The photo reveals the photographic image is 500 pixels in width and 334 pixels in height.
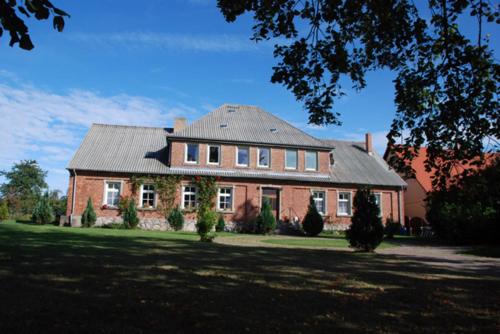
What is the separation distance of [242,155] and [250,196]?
9.44 feet

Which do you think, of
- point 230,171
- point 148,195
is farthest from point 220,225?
point 148,195

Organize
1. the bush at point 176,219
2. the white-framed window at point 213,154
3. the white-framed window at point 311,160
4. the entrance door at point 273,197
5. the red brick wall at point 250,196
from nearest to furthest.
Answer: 1. the bush at point 176,219
2. the red brick wall at point 250,196
3. the white-framed window at point 213,154
4. the entrance door at point 273,197
5. the white-framed window at point 311,160

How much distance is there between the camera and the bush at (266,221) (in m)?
25.4

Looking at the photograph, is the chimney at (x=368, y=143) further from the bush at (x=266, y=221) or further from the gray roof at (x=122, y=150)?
the gray roof at (x=122, y=150)

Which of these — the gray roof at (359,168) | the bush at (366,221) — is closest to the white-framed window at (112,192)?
the gray roof at (359,168)

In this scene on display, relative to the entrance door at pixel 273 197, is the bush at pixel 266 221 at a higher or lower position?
lower

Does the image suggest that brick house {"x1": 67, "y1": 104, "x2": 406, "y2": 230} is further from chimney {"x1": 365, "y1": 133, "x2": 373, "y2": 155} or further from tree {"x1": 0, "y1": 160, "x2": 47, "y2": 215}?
tree {"x1": 0, "y1": 160, "x2": 47, "y2": 215}

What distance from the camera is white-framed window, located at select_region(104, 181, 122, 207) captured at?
87.3 ft

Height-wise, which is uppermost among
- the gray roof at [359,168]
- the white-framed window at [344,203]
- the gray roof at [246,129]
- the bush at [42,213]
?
the gray roof at [246,129]

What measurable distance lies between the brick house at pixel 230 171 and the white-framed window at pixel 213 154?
67 millimetres

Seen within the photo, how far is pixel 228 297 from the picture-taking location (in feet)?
18.9

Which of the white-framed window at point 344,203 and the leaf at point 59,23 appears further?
the white-framed window at point 344,203

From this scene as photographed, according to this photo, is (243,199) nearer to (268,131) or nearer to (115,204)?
(268,131)

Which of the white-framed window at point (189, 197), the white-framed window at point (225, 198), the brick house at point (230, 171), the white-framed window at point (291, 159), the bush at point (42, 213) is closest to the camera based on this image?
the bush at point (42, 213)
